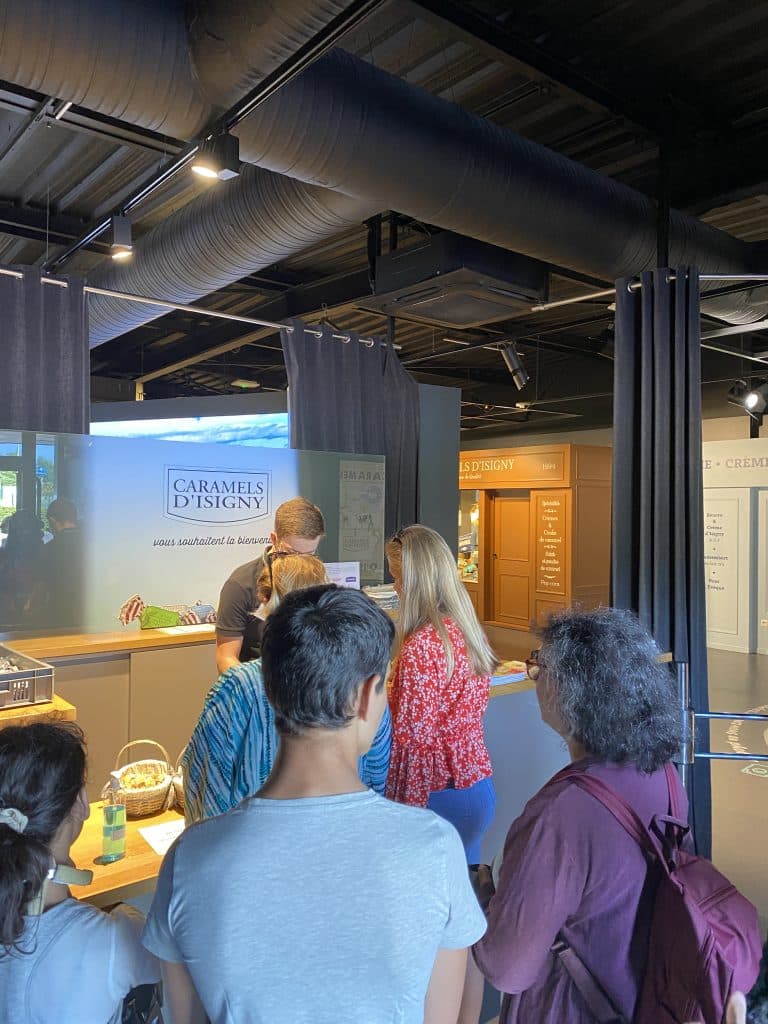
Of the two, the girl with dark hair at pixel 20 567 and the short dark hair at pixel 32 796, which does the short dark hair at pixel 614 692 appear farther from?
the girl with dark hair at pixel 20 567

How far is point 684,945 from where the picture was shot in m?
1.04

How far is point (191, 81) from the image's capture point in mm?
2199

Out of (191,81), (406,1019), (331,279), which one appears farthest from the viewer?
(331,279)

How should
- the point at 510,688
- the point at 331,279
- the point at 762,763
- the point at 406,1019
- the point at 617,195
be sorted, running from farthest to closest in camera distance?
the point at 331,279, the point at 762,763, the point at 617,195, the point at 510,688, the point at 406,1019

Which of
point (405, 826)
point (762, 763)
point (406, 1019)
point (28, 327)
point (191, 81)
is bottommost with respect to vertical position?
point (762, 763)

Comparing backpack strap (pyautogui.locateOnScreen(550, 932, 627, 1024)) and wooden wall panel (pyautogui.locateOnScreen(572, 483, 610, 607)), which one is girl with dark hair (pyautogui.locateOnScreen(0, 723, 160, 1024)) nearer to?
backpack strap (pyautogui.locateOnScreen(550, 932, 627, 1024))

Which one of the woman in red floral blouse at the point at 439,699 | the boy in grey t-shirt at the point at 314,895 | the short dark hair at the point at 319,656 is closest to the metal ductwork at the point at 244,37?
the woman in red floral blouse at the point at 439,699

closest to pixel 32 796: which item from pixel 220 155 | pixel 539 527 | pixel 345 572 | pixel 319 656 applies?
pixel 319 656

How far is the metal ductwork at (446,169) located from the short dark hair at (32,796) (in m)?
1.94

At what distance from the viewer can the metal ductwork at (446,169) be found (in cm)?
244

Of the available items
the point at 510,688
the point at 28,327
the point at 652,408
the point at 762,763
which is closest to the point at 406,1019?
the point at 510,688

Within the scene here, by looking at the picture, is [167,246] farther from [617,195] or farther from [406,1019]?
[406,1019]

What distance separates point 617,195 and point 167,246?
7.64 ft

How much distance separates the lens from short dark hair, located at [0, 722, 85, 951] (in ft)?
3.40
